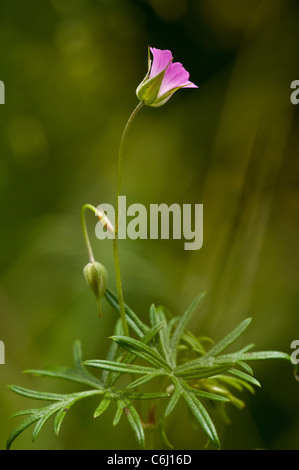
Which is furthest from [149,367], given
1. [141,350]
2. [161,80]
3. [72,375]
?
[161,80]

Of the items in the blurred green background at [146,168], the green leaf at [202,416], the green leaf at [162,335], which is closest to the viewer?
the green leaf at [202,416]

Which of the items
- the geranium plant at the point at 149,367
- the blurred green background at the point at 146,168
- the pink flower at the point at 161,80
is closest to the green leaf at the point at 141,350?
the geranium plant at the point at 149,367

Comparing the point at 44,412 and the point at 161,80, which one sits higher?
the point at 161,80

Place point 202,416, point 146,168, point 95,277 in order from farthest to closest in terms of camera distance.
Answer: point 146,168 → point 95,277 → point 202,416

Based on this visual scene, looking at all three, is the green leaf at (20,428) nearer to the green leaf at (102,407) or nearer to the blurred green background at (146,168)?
the green leaf at (102,407)

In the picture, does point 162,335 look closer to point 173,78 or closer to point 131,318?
point 131,318

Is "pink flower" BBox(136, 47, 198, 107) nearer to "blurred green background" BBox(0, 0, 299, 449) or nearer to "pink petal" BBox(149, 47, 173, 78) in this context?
"pink petal" BBox(149, 47, 173, 78)
